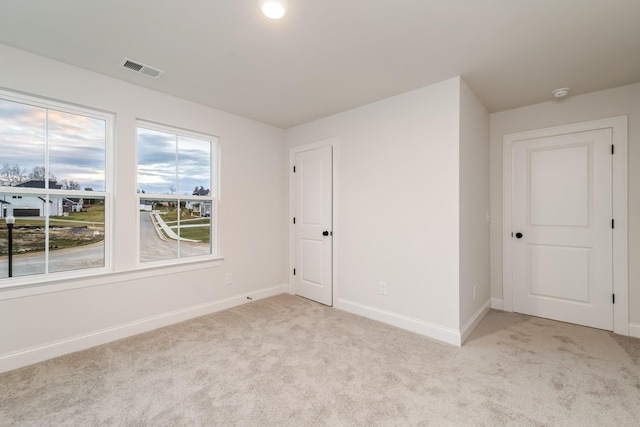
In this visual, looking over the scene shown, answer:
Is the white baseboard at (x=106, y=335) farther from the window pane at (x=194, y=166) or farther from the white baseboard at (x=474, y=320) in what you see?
the white baseboard at (x=474, y=320)

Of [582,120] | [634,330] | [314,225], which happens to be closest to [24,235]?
[314,225]

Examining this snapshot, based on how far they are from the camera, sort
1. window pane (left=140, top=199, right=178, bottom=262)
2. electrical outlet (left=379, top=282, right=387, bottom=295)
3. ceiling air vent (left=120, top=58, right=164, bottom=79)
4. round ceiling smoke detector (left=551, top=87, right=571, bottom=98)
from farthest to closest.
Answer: electrical outlet (left=379, top=282, right=387, bottom=295), window pane (left=140, top=199, right=178, bottom=262), round ceiling smoke detector (left=551, top=87, right=571, bottom=98), ceiling air vent (left=120, top=58, right=164, bottom=79)

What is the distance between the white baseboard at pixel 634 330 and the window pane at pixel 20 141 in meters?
5.70

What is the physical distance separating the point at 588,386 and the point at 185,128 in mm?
4250

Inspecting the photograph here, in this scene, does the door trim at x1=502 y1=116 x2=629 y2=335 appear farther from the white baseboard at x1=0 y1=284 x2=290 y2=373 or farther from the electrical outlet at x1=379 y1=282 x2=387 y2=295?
the white baseboard at x1=0 y1=284 x2=290 y2=373

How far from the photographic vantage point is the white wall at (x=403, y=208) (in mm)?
2641

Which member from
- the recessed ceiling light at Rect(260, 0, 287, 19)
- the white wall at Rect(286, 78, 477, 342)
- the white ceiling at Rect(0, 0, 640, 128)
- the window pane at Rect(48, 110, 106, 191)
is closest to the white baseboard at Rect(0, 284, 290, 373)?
the window pane at Rect(48, 110, 106, 191)

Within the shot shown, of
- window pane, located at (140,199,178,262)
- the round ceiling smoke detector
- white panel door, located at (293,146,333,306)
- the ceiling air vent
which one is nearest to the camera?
the ceiling air vent

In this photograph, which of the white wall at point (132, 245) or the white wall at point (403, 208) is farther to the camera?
the white wall at point (403, 208)

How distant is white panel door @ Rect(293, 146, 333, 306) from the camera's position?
12.0 feet

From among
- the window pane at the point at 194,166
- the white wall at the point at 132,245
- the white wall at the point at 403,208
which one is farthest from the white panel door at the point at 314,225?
the window pane at the point at 194,166

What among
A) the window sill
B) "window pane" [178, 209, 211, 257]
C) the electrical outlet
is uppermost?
"window pane" [178, 209, 211, 257]

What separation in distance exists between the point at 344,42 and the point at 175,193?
2382 mm

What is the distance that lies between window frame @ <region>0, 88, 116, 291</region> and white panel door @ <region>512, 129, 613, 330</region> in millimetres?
4498
